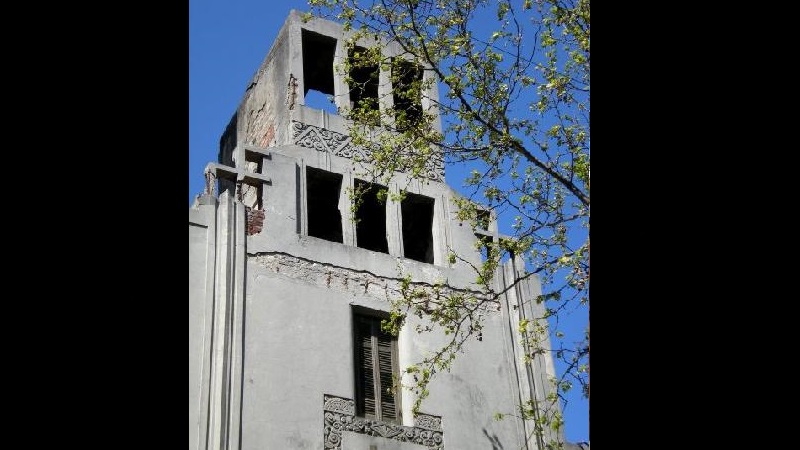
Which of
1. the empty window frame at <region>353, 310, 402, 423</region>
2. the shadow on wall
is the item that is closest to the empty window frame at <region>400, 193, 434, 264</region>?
the empty window frame at <region>353, 310, 402, 423</region>

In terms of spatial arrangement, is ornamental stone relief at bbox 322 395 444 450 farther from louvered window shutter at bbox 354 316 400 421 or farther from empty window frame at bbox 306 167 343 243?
empty window frame at bbox 306 167 343 243

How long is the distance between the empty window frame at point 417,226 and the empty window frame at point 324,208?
3.23ft

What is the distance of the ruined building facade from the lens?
12.8m

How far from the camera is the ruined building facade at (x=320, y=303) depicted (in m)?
12.8

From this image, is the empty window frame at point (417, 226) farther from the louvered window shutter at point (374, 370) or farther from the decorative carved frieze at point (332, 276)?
the louvered window shutter at point (374, 370)

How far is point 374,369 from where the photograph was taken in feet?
45.9

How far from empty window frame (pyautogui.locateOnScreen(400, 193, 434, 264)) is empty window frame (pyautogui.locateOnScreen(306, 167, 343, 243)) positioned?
985 mm

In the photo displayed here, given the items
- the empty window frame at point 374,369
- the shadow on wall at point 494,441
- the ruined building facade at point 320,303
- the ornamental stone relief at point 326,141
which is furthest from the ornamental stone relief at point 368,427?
the ornamental stone relief at point 326,141

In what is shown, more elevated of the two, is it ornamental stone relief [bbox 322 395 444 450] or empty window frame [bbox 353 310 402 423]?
empty window frame [bbox 353 310 402 423]

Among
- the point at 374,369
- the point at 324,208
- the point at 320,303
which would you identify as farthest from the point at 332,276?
the point at 324,208

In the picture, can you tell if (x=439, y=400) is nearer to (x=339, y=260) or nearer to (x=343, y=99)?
(x=339, y=260)

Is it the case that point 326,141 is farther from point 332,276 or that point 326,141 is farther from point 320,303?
point 320,303
